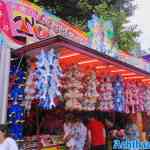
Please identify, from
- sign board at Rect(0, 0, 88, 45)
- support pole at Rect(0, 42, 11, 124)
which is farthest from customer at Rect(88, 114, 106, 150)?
support pole at Rect(0, 42, 11, 124)

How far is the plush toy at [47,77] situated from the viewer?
715cm

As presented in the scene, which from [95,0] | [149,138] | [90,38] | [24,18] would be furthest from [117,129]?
[95,0]

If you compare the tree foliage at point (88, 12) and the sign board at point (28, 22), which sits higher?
the tree foliage at point (88, 12)

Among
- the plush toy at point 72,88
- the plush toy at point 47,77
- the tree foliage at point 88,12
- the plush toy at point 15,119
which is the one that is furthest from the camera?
the tree foliage at point 88,12

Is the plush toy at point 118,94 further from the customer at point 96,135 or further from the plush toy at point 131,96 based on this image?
the customer at point 96,135

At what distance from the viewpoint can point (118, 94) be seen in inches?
375

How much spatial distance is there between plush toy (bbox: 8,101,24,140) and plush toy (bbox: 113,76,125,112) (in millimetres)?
2821

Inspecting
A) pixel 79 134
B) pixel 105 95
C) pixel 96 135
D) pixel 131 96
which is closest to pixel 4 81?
pixel 79 134

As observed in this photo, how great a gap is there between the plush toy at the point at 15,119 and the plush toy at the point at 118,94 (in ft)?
9.25

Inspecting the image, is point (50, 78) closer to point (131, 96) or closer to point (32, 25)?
point (32, 25)

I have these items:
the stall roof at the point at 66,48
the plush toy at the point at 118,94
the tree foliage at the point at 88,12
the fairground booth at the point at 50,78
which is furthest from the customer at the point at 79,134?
the tree foliage at the point at 88,12

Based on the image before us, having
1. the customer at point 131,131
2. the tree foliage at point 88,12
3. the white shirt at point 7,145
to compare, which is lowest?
the white shirt at point 7,145

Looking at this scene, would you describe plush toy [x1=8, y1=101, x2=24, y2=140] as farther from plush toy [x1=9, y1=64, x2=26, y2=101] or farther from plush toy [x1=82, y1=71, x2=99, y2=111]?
plush toy [x1=82, y1=71, x2=99, y2=111]

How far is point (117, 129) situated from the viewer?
11109mm
